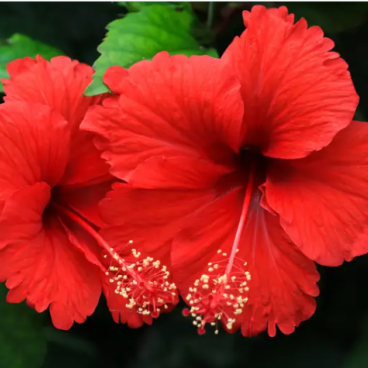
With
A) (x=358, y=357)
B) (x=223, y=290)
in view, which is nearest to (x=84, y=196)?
(x=223, y=290)

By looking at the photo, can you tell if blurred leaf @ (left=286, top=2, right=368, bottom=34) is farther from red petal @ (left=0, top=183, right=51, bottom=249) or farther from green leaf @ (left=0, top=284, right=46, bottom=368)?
green leaf @ (left=0, top=284, right=46, bottom=368)

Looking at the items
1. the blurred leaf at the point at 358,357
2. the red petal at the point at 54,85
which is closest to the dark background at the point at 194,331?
the blurred leaf at the point at 358,357

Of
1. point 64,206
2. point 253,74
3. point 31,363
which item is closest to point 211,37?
point 253,74

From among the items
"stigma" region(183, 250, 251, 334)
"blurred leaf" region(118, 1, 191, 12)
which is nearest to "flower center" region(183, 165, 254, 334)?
"stigma" region(183, 250, 251, 334)

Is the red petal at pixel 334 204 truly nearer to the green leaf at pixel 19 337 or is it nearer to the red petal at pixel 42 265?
the red petal at pixel 42 265

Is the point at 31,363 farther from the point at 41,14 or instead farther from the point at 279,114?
the point at 41,14

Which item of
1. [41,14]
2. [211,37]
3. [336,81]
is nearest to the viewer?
[336,81]

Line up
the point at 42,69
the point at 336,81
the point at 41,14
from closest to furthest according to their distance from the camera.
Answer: the point at 336,81 → the point at 42,69 → the point at 41,14
